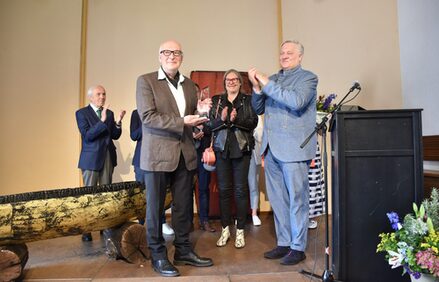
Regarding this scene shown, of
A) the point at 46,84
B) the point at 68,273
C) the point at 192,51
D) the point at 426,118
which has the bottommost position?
the point at 68,273

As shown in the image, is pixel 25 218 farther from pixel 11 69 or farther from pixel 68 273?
pixel 11 69

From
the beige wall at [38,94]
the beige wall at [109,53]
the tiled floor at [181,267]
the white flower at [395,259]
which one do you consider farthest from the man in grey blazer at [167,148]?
the beige wall at [38,94]

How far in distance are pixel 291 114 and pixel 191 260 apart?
3.84 ft

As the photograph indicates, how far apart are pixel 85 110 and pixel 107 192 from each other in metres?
1.02

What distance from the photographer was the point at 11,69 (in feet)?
12.2

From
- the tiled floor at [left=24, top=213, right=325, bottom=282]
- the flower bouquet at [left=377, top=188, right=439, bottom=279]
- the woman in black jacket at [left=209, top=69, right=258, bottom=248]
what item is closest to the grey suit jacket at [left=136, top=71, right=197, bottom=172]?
the woman in black jacket at [left=209, top=69, right=258, bottom=248]

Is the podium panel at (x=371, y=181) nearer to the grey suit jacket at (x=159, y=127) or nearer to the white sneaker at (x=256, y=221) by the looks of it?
the grey suit jacket at (x=159, y=127)

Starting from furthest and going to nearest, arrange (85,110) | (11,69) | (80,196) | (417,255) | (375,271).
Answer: (11,69)
(85,110)
(80,196)
(375,271)
(417,255)

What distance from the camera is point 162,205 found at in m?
1.98

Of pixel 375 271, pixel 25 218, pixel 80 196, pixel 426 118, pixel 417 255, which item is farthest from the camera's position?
pixel 426 118

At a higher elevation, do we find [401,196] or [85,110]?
[85,110]

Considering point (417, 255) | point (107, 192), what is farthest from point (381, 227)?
point (107, 192)

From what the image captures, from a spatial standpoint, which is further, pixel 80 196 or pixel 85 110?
pixel 85 110

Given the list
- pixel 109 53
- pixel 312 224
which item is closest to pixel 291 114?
pixel 312 224
